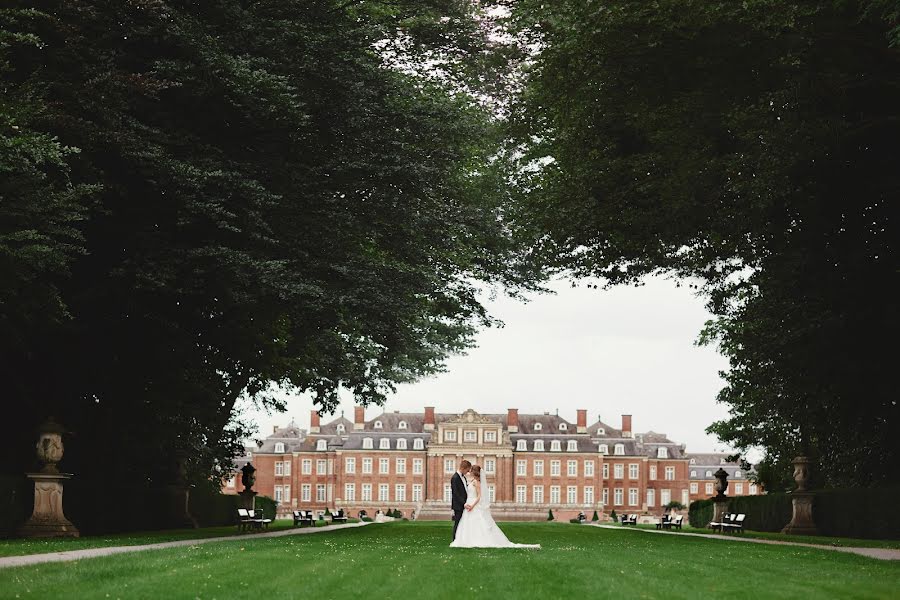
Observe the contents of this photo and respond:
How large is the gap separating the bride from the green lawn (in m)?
1.89

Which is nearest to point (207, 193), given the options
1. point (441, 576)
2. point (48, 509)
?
point (48, 509)

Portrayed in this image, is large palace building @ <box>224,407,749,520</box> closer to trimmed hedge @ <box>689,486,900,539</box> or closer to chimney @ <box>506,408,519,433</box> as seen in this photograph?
chimney @ <box>506,408,519,433</box>

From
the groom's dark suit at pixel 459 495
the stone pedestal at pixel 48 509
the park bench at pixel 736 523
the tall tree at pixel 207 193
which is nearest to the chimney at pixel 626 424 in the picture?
the park bench at pixel 736 523

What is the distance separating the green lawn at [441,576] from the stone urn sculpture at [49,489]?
6.70 meters

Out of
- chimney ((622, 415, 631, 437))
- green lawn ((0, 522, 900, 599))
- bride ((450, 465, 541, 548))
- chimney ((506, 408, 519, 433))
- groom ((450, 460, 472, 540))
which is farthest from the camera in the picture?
chimney ((622, 415, 631, 437))

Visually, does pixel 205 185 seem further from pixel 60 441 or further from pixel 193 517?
pixel 193 517

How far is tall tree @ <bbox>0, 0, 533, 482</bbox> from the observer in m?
18.8

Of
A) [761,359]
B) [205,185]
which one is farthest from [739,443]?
[205,185]

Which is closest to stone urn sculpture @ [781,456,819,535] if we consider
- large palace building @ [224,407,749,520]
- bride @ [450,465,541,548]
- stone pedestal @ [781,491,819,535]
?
stone pedestal @ [781,491,819,535]

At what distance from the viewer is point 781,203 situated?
21234 mm

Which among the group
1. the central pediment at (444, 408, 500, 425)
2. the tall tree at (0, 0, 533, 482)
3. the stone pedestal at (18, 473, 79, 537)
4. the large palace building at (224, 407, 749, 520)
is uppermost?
the tall tree at (0, 0, 533, 482)

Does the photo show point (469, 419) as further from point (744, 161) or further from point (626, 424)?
point (744, 161)

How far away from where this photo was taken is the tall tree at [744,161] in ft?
61.4

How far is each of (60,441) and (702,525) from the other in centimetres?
3417
